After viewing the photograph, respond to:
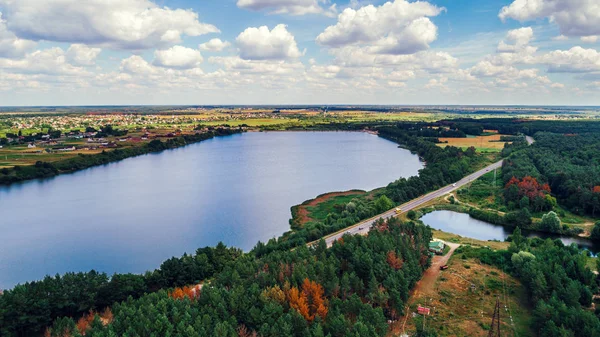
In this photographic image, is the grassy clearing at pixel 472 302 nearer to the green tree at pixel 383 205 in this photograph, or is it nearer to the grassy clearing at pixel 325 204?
the green tree at pixel 383 205

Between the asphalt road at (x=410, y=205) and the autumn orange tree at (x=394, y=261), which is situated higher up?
the autumn orange tree at (x=394, y=261)

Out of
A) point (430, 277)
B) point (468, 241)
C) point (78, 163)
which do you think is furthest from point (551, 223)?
point (78, 163)

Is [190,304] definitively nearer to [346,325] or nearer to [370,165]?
[346,325]

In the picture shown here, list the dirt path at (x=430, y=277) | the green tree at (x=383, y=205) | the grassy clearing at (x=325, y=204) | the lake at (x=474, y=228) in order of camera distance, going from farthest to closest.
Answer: the grassy clearing at (x=325, y=204) → the green tree at (x=383, y=205) → the lake at (x=474, y=228) → the dirt path at (x=430, y=277)

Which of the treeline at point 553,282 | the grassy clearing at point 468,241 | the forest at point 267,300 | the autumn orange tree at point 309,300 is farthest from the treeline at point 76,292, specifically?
the grassy clearing at point 468,241

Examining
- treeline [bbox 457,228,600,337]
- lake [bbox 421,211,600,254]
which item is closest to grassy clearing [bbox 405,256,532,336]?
treeline [bbox 457,228,600,337]

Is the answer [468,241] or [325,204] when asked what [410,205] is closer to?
[325,204]
